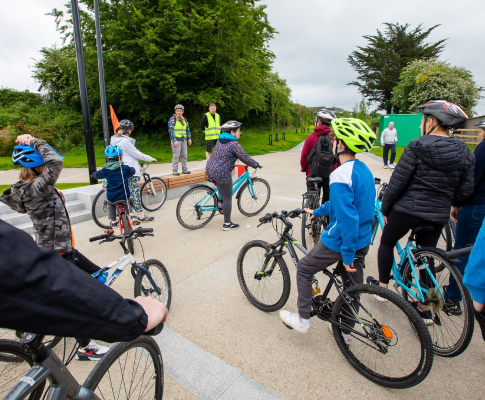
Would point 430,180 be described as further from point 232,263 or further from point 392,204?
point 232,263

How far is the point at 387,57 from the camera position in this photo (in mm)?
39594

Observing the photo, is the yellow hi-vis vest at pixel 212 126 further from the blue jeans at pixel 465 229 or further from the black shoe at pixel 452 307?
the black shoe at pixel 452 307

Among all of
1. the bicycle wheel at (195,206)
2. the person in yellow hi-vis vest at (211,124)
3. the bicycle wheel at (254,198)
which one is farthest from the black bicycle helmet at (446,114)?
the person in yellow hi-vis vest at (211,124)

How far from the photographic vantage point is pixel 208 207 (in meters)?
5.61

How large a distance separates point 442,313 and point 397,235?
35.0 inches

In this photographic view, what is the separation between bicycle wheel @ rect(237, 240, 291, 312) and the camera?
2884mm

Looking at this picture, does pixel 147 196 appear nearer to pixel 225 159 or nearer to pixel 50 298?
pixel 225 159

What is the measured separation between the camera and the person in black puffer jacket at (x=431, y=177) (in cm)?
246

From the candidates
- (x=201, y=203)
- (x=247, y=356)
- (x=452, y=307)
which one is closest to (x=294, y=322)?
(x=247, y=356)

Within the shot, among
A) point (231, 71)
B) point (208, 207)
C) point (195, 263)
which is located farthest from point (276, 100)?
point (195, 263)

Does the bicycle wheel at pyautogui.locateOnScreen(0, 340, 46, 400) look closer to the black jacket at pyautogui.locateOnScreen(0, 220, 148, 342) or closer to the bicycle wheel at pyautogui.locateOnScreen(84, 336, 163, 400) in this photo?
the bicycle wheel at pyautogui.locateOnScreen(84, 336, 163, 400)

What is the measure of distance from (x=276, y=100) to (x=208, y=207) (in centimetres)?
2190

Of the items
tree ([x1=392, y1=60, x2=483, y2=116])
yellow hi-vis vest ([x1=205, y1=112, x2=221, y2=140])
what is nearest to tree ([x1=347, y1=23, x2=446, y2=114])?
tree ([x1=392, y1=60, x2=483, y2=116])

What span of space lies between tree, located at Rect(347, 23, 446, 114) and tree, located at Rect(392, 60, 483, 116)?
8.62 metres
